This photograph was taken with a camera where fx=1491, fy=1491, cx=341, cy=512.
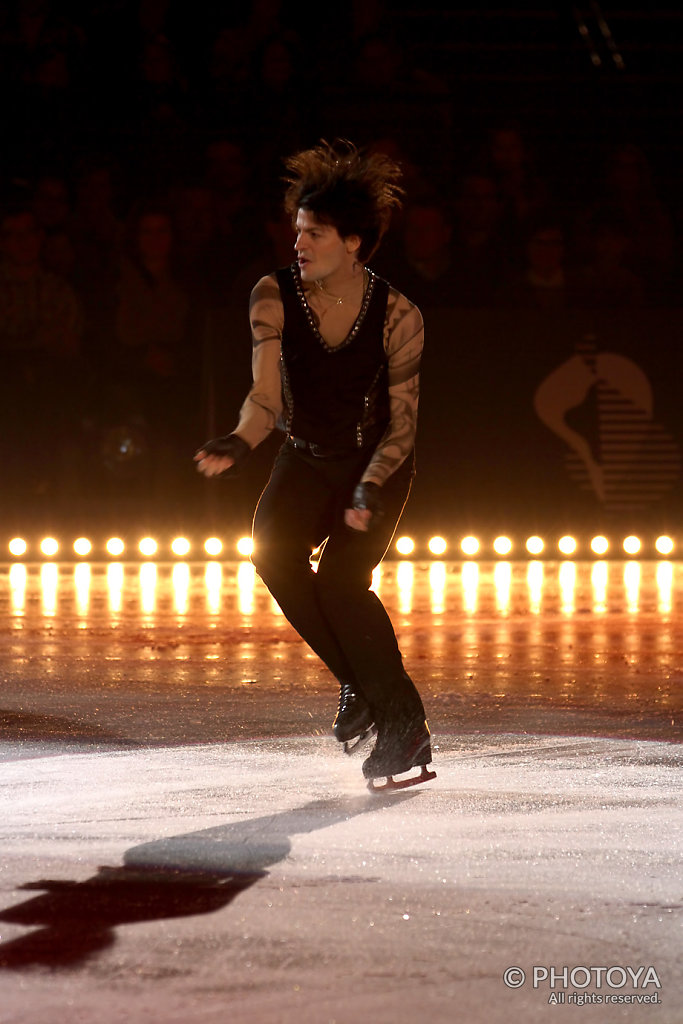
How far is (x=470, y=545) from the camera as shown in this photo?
1077cm

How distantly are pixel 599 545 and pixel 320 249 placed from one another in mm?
7319

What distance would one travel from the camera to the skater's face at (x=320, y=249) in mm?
3811

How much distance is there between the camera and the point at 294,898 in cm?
261

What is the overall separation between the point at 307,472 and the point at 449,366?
6969 mm

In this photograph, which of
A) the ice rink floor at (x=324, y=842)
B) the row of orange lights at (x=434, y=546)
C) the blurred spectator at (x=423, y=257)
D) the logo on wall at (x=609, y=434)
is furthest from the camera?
the row of orange lights at (x=434, y=546)

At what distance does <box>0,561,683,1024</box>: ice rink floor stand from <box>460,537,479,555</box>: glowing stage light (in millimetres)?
4286

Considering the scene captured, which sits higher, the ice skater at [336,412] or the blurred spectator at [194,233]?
the blurred spectator at [194,233]

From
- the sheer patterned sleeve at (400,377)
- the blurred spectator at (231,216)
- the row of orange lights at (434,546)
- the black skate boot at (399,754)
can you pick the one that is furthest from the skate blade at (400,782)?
the blurred spectator at (231,216)

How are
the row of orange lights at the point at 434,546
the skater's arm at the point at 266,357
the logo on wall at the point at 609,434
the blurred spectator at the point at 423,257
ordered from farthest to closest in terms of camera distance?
the row of orange lights at the point at 434,546
the logo on wall at the point at 609,434
the blurred spectator at the point at 423,257
the skater's arm at the point at 266,357

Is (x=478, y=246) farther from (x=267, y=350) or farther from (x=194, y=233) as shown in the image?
(x=267, y=350)

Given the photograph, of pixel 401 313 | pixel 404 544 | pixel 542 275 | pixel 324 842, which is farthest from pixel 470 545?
pixel 324 842

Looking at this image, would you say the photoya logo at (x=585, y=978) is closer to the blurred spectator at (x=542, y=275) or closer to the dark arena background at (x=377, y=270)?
the dark arena background at (x=377, y=270)

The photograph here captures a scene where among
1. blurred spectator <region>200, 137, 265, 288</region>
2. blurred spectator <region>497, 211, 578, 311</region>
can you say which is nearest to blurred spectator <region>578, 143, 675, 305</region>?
blurred spectator <region>497, 211, 578, 311</region>

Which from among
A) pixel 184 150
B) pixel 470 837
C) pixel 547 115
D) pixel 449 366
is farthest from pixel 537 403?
pixel 470 837
